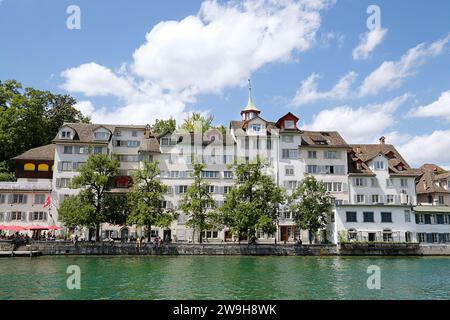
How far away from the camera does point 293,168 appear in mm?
63594

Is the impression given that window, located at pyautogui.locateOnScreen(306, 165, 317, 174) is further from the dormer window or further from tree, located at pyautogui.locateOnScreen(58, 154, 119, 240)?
the dormer window

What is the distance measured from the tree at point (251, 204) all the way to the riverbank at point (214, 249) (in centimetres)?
222

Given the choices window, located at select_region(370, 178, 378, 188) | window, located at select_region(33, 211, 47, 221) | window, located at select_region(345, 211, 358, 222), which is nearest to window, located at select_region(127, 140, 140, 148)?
window, located at select_region(33, 211, 47, 221)

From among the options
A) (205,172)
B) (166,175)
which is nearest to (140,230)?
(166,175)

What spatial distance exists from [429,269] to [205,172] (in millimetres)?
32810

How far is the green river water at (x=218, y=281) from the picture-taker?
24594mm

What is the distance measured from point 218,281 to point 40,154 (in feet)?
149

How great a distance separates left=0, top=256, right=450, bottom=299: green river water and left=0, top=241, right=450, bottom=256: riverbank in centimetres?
864

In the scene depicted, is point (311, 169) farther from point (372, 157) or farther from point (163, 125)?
point (163, 125)

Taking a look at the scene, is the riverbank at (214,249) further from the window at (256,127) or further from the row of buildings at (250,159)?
the window at (256,127)

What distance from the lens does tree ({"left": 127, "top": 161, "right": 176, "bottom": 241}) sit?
51.3 metres

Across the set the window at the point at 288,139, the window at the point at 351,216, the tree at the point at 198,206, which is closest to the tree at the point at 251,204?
the tree at the point at 198,206

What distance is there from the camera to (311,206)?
178ft
